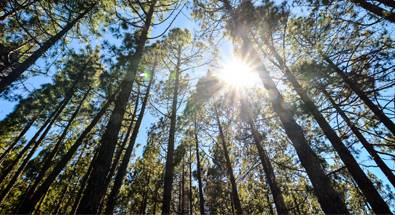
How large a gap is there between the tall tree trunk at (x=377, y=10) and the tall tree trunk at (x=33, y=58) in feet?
28.6

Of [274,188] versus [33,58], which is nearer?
[274,188]

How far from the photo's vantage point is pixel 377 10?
4.72 metres

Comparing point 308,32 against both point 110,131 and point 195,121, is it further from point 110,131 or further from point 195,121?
point 195,121

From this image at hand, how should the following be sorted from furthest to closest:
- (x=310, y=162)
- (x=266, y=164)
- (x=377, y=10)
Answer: (x=266, y=164)
(x=377, y=10)
(x=310, y=162)

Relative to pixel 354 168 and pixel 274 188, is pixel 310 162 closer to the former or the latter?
pixel 354 168

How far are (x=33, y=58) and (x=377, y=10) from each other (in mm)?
10527

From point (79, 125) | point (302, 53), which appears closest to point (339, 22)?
point (302, 53)

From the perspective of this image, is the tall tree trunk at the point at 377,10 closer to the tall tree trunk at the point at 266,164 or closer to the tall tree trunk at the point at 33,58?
the tall tree trunk at the point at 266,164

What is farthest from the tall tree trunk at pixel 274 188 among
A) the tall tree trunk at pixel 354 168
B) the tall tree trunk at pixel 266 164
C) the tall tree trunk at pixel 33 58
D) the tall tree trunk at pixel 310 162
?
the tall tree trunk at pixel 33 58

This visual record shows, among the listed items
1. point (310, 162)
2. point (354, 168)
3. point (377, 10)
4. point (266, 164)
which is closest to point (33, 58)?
point (310, 162)

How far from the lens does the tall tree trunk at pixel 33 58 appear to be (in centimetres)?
672

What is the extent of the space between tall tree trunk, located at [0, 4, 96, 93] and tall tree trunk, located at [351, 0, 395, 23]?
872cm

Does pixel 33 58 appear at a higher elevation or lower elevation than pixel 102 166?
higher

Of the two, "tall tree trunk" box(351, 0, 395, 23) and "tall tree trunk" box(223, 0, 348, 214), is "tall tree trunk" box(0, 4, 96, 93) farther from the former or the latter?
"tall tree trunk" box(351, 0, 395, 23)
